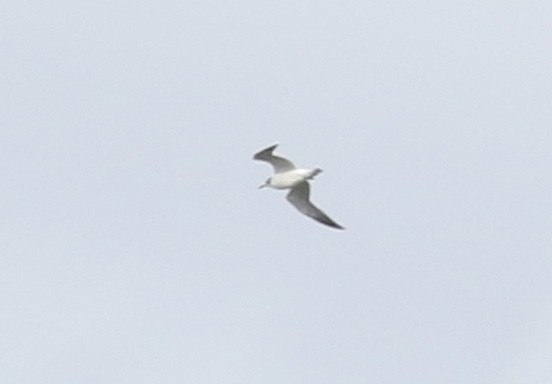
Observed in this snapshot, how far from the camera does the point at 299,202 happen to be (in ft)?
229

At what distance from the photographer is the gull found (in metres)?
66.8

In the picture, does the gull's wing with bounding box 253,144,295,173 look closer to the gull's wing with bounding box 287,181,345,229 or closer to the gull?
the gull

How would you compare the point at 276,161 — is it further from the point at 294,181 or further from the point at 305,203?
the point at 305,203

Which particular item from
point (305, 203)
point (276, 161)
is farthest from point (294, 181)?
point (305, 203)

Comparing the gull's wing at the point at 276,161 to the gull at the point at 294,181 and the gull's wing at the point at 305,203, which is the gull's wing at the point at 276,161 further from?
the gull's wing at the point at 305,203

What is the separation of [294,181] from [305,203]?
3.03 m

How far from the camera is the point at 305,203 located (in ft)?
229

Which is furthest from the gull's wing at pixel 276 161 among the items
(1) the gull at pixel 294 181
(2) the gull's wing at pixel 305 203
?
(2) the gull's wing at pixel 305 203

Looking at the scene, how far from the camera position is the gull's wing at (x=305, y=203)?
228 ft

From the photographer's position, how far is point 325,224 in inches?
2734

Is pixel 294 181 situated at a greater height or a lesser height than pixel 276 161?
lesser

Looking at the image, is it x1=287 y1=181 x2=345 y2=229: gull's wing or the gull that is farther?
x1=287 y1=181 x2=345 y2=229: gull's wing

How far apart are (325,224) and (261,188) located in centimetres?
294

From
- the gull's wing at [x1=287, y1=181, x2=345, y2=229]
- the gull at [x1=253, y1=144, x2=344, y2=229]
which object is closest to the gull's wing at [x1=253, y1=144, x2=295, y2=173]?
the gull at [x1=253, y1=144, x2=344, y2=229]
